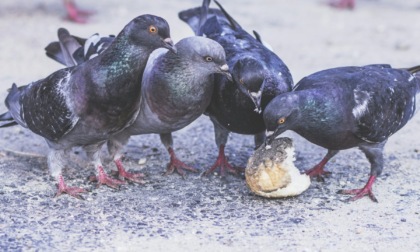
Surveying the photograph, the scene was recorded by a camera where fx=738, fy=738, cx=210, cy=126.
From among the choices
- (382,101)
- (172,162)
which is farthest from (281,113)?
(172,162)

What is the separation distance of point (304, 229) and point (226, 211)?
0.59 metres

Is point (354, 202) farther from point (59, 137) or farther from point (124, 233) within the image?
point (59, 137)

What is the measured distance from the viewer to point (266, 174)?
16.9 feet

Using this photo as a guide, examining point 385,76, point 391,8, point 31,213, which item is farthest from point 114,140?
point 391,8

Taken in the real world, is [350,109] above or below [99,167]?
above

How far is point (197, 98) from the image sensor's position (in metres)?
5.13

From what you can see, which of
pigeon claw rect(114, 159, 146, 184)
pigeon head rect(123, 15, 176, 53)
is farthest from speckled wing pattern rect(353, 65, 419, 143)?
pigeon claw rect(114, 159, 146, 184)

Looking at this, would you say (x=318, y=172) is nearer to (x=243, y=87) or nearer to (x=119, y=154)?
(x=243, y=87)

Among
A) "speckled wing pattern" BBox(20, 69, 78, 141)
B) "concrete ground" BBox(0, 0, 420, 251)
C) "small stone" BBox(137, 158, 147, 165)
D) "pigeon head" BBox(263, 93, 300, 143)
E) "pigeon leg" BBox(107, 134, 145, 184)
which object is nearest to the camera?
"concrete ground" BBox(0, 0, 420, 251)

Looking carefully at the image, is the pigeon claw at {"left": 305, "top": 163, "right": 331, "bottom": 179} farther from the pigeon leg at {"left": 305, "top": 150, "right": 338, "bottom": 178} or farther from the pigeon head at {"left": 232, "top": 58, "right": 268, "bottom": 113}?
the pigeon head at {"left": 232, "top": 58, "right": 268, "bottom": 113}

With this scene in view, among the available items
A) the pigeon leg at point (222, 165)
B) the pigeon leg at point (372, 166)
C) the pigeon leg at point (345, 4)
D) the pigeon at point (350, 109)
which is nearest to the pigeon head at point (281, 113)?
the pigeon at point (350, 109)

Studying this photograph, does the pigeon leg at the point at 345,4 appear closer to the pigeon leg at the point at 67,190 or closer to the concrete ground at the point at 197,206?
the concrete ground at the point at 197,206

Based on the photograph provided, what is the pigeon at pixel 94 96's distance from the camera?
195 inches

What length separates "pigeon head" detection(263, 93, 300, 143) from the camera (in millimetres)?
4840
